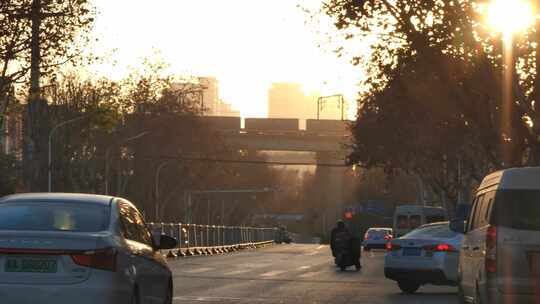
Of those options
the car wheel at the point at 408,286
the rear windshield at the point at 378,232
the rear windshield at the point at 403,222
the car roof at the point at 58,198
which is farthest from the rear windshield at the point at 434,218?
the car roof at the point at 58,198

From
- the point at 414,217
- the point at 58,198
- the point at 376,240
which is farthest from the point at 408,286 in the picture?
the point at 376,240

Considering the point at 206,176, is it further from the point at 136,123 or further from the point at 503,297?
the point at 503,297

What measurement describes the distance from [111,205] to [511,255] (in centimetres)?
410

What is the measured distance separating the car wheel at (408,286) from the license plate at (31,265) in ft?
50.7

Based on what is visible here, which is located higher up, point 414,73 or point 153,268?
point 414,73

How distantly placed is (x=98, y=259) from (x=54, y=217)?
3.23 ft

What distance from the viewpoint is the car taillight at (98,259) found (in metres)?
13.0

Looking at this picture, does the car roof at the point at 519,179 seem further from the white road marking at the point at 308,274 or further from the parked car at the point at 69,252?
the white road marking at the point at 308,274

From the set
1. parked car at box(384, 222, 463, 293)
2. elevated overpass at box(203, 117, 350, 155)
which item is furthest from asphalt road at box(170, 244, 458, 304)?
elevated overpass at box(203, 117, 350, 155)

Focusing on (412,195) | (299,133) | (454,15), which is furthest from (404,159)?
(412,195)

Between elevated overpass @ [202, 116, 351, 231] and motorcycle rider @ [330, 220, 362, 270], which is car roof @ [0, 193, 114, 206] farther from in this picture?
elevated overpass @ [202, 116, 351, 231]

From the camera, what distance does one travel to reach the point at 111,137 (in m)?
85.8

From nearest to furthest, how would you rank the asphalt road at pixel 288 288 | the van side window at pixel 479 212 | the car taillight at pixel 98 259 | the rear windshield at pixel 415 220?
the car taillight at pixel 98 259 < the van side window at pixel 479 212 < the asphalt road at pixel 288 288 < the rear windshield at pixel 415 220

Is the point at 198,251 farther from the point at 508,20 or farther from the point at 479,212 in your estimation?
the point at 479,212
